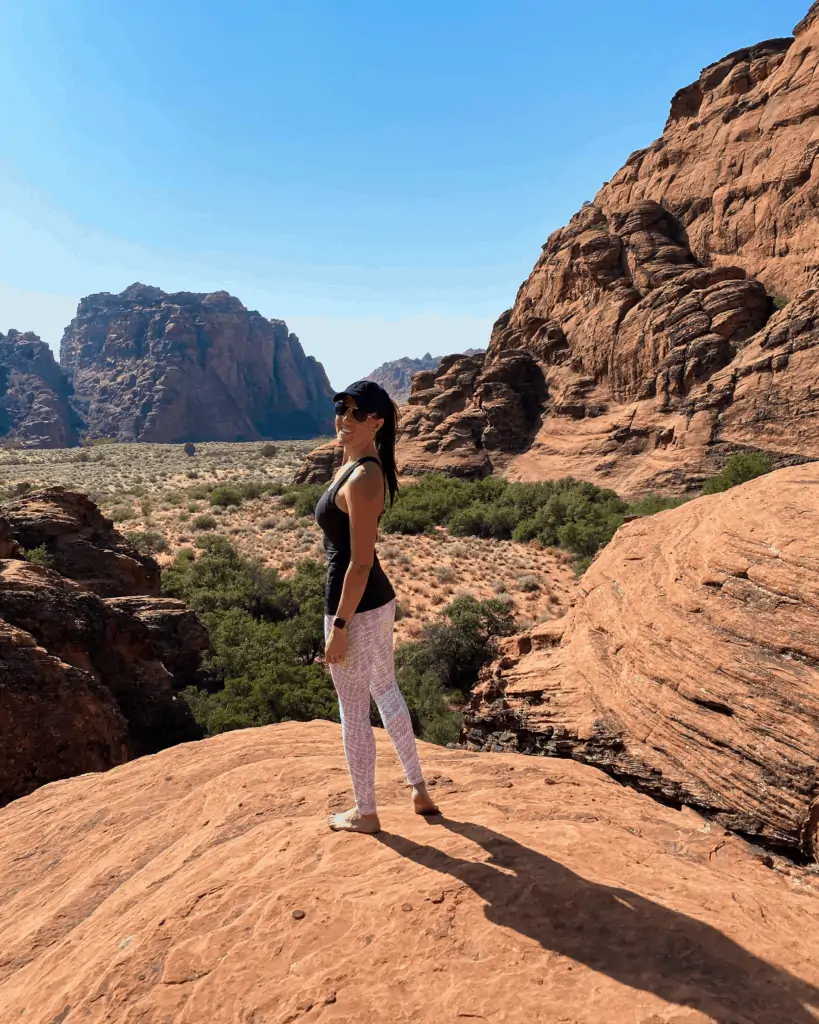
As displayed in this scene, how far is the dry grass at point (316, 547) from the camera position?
54.4ft

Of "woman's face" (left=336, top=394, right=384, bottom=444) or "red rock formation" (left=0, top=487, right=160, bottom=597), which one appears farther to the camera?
"red rock formation" (left=0, top=487, right=160, bottom=597)

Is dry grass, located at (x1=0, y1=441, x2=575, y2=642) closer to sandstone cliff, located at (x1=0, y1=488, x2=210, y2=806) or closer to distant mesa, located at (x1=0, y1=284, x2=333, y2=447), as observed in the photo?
sandstone cliff, located at (x1=0, y1=488, x2=210, y2=806)

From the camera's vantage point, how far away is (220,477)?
137ft

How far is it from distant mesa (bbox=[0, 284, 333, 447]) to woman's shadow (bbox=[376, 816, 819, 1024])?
10703 cm

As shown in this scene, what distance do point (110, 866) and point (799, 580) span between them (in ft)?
16.0

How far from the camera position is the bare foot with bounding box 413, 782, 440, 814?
127 inches

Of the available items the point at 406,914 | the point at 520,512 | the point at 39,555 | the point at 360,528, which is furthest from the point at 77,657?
the point at 520,512

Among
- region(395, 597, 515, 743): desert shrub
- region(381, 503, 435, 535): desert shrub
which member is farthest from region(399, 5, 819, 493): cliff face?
region(395, 597, 515, 743): desert shrub

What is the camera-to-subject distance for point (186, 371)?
350 ft

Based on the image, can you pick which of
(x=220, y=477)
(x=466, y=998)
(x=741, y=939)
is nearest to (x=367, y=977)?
(x=466, y=998)

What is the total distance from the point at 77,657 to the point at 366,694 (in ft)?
16.2

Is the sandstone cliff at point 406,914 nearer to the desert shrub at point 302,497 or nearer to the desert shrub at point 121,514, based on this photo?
the desert shrub at point 121,514

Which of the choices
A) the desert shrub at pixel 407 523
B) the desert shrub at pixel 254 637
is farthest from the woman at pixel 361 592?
the desert shrub at pixel 407 523

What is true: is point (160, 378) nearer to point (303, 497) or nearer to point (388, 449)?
point (303, 497)
